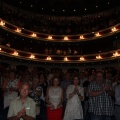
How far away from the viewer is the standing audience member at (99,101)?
5.29 metres

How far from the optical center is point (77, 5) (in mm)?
26891

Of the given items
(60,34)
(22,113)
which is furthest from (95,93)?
(60,34)

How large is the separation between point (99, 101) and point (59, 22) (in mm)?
24257

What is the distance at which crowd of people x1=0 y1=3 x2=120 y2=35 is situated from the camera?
25.6 metres

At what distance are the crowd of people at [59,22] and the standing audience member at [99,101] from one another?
20.0 meters

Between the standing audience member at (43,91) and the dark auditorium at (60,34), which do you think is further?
the dark auditorium at (60,34)

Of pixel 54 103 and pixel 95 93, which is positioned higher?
pixel 95 93

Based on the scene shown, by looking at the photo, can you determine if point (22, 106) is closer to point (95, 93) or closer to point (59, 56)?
point (95, 93)

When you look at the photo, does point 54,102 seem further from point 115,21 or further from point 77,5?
point 77,5

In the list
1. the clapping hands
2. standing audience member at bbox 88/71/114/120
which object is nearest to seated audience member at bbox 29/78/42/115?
standing audience member at bbox 88/71/114/120

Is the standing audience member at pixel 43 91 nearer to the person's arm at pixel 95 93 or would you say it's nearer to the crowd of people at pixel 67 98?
the crowd of people at pixel 67 98

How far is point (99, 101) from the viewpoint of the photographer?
5.35 m

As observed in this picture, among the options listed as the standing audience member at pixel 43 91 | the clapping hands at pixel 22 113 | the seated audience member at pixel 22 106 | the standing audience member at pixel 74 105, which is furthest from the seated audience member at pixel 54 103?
the clapping hands at pixel 22 113

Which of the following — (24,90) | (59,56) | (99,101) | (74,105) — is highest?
(59,56)
